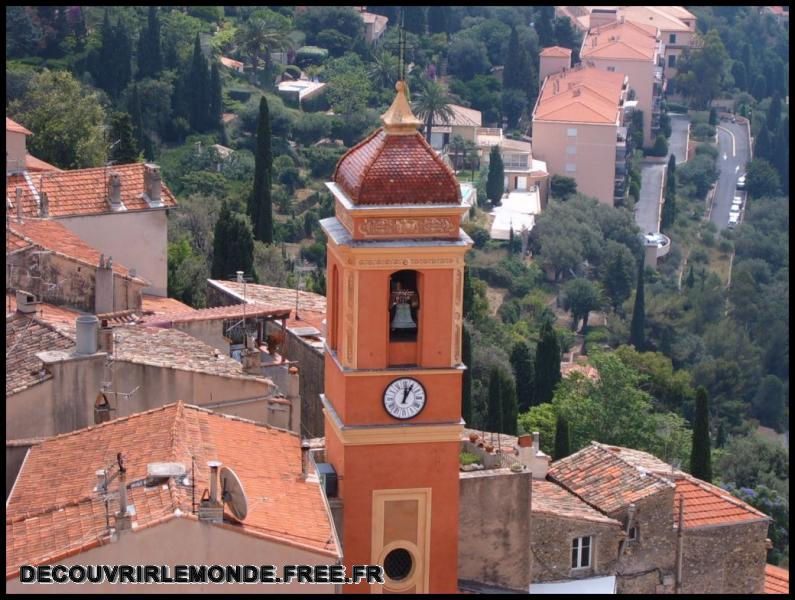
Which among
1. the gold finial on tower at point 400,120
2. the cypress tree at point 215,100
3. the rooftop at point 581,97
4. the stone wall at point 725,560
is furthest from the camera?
the rooftop at point 581,97

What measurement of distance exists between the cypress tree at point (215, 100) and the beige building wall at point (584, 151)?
3094 cm

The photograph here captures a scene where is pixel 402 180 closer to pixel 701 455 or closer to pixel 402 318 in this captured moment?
pixel 402 318

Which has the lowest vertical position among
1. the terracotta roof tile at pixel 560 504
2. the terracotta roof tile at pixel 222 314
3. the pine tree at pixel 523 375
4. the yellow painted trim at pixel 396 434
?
the pine tree at pixel 523 375

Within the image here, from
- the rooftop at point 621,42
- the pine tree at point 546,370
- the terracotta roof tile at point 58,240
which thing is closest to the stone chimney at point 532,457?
the terracotta roof tile at point 58,240

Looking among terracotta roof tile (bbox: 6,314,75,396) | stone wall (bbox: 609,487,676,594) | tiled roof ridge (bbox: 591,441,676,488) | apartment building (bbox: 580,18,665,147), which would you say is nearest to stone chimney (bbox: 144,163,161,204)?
terracotta roof tile (bbox: 6,314,75,396)

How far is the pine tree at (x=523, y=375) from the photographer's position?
204 feet

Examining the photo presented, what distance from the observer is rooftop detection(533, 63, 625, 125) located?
119562 mm

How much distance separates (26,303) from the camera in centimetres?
3600

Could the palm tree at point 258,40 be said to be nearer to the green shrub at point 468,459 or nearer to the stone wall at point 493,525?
the green shrub at point 468,459

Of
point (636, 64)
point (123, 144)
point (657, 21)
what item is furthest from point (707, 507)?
point (657, 21)

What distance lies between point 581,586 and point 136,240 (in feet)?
50.9

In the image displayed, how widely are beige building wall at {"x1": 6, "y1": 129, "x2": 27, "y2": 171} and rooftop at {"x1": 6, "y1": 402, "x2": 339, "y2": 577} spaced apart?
1915 centimetres

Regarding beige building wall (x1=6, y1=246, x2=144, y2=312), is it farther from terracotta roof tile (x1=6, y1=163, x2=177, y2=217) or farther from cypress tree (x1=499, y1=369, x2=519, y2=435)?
cypress tree (x1=499, y1=369, x2=519, y2=435)

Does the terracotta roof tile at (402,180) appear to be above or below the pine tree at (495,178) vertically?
above
